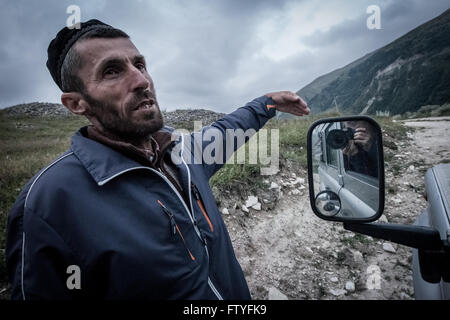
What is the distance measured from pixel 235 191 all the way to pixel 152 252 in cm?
291

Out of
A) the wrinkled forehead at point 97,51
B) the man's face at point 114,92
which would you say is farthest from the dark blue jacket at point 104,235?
the wrinkled forehead at point 97,51

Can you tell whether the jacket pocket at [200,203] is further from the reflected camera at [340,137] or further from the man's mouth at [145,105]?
the reflected camera at [340,137]

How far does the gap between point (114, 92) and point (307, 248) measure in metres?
2.99

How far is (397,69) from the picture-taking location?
6412 centimetres

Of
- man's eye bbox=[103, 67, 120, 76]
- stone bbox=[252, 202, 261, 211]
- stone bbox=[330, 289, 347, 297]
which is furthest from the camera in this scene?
stone bbox=[252, 202, 261, 211]

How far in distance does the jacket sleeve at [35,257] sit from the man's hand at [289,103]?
1.87 m

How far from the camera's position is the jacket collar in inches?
41.1

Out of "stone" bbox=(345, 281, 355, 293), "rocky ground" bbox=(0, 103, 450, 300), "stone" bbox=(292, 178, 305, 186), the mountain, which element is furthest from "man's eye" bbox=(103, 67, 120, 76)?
the mountain

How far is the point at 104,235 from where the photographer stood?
3.10 feet

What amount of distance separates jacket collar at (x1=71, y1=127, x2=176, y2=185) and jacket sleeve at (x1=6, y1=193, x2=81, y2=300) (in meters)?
0.28

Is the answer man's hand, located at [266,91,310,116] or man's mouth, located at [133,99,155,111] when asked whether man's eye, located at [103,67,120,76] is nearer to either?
man's mouth, located at [133,99,155,111]

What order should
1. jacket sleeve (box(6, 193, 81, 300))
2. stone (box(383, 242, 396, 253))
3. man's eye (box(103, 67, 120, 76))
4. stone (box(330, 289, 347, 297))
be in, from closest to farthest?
jacket sleeve (box(6, 193, 81, 300)) → man's eye (box(103, 67, 120, 76)) → stone (box(330, 289, 347, 297)) → stone (box(383, 242, 396, 253))
